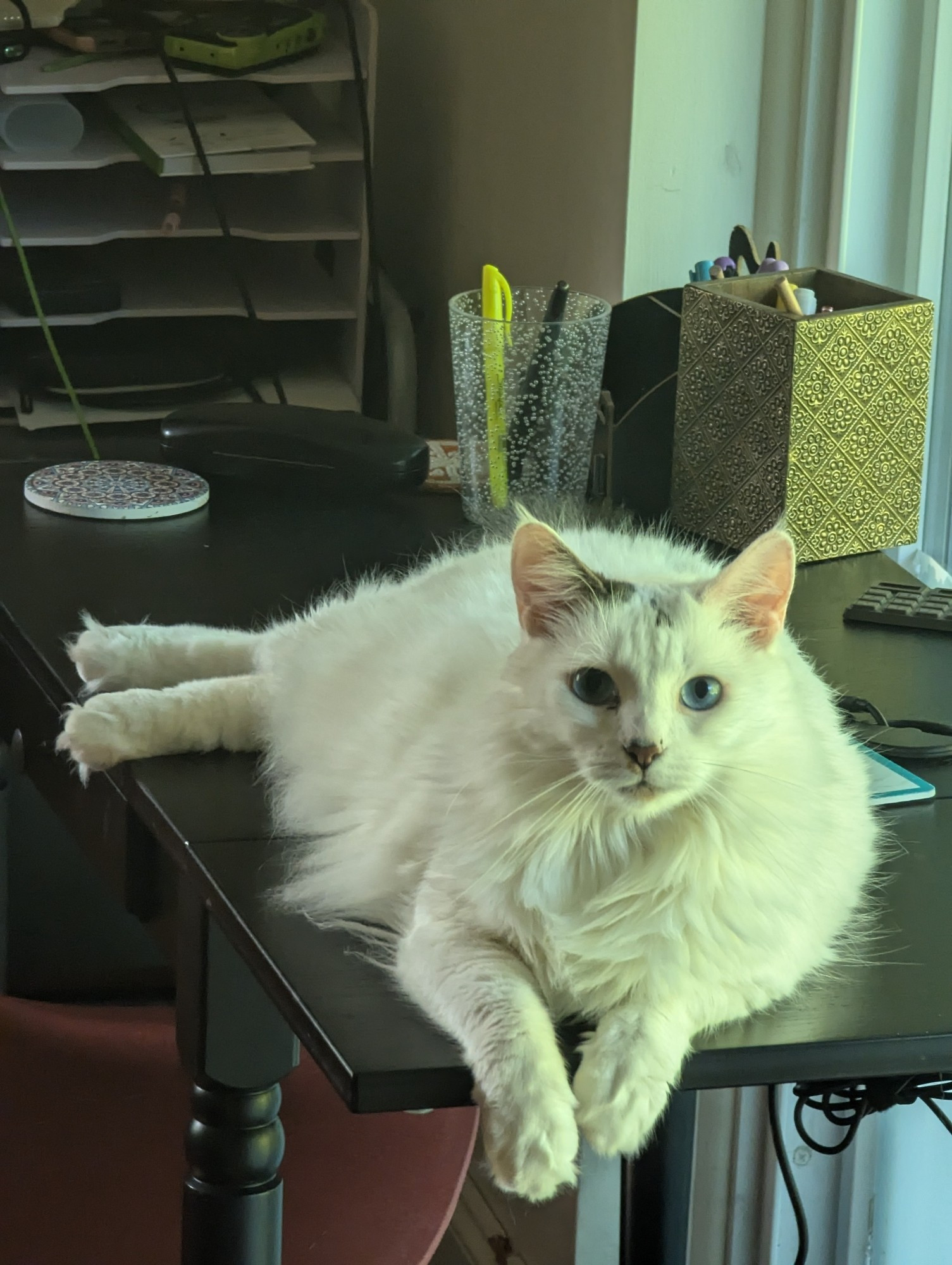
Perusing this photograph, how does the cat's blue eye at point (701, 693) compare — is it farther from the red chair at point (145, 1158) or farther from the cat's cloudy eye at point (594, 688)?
the red chair at point (145, 1158)

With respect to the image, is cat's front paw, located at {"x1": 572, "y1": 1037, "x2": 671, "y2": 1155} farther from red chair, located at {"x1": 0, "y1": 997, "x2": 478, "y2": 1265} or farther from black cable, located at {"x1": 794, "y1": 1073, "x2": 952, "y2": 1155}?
red chair, located at {"x1": 0, "y1": 997, "x2": 478, "y2": 1265}

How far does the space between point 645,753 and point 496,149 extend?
5.16 feet

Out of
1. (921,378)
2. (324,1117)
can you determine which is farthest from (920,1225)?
(921,378)

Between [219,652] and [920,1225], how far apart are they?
0.95m

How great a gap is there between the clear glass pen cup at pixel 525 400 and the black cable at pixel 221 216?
0.70 meters

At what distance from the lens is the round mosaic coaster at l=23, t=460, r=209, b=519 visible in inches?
56.9

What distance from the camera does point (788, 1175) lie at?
1.38m

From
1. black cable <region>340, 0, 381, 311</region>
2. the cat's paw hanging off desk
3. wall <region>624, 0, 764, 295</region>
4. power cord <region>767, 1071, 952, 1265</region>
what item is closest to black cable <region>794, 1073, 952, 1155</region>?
power cord <region>767, 1071, 952, 1265</region>

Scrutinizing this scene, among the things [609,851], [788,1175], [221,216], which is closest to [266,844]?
[609,851]

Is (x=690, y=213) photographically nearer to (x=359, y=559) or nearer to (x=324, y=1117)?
(x=359, y=559)

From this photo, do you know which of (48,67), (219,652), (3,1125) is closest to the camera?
(219,652)

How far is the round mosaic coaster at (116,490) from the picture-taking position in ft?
4.74

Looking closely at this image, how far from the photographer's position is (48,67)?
2.04m

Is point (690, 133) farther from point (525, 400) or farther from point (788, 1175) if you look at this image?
point (788, 1175)
